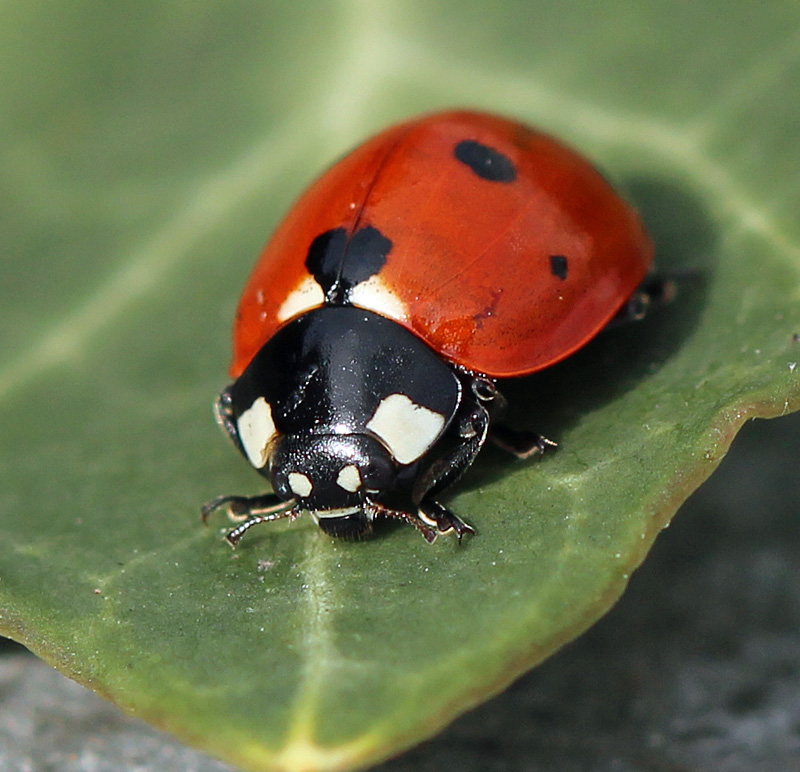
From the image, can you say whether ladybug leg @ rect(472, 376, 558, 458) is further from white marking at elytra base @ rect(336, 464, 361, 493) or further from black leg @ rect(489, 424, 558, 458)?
white marking at elytra base @ rect(336, 464, 361, 493)

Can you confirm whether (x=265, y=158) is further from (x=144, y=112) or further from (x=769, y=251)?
(x=769, y=251)

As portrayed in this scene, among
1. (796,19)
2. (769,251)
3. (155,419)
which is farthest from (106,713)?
(796,19)

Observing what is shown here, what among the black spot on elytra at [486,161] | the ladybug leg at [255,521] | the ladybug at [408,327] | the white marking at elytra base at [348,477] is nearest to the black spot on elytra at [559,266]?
the ladybug at [408,327]

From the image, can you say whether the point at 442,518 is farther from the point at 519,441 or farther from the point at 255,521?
the point at 255,521

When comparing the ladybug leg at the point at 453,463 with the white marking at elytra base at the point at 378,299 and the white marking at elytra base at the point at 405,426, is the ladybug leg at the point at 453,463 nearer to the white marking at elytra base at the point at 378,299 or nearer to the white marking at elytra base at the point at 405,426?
the white marking at elytra base at the point at 405,426

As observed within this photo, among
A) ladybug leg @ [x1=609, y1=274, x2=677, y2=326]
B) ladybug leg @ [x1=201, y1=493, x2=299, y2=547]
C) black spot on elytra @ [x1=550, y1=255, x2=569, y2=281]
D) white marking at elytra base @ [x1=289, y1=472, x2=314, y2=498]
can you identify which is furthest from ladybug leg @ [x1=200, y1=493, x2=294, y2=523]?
ladybug leg @ [x1=609, y1=274, x2=677, y2=326]

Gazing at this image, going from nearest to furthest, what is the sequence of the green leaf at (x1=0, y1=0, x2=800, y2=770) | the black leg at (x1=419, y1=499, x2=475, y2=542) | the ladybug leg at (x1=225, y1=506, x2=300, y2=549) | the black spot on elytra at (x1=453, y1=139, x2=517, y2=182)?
the green leaf at (x1=0, y1=0, x2=800, y2=770), the black leg at (x1=419, y1=499, x2=475, y2=542), the ladybug leg at (x1=225, y1=506, x2=300, y2=549), the black spot on elytra at (x1=453, y1=139, x2=517, y2=182)
